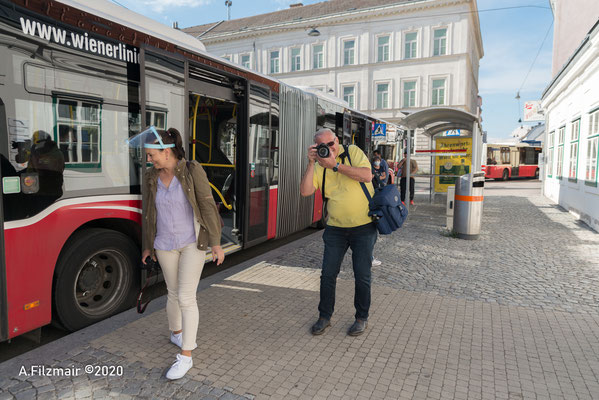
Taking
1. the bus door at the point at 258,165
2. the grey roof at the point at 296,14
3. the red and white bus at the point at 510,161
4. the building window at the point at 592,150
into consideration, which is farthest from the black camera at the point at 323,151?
the grey roof at the point at 296,14

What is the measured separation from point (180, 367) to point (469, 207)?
7.00m

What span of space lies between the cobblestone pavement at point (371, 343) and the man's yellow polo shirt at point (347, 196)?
1056 millimetres

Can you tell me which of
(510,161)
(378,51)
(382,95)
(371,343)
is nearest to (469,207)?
(371,343)

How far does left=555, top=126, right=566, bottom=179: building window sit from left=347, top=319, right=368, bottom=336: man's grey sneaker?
46.0 feet

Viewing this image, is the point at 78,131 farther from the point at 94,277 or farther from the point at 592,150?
the point at 592,150

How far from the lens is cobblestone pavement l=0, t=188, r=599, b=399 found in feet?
9.91

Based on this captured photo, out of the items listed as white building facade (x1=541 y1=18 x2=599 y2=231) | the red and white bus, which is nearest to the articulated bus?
white building facade (x1=541 y1=18 x2=599 y2=231)

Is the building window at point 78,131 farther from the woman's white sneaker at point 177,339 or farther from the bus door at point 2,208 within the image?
the woman's white sneaker at point 177,339

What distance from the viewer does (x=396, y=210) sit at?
149 inches

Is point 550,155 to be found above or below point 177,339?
above

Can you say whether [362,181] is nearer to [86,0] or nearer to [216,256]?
[216,256]

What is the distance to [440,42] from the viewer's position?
3581 centimetres

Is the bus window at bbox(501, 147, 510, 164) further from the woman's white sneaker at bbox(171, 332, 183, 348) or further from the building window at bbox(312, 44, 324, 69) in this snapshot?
the woman's white sneaker at bbox(171, 332, 183, 348)
